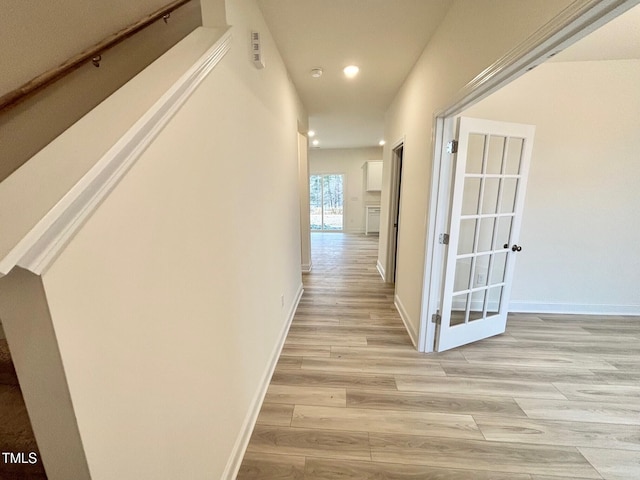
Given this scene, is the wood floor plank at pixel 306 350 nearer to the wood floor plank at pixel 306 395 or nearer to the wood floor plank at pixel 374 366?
the wood floor plank at pixel 374 366

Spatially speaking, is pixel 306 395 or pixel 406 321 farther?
pixel 406 321

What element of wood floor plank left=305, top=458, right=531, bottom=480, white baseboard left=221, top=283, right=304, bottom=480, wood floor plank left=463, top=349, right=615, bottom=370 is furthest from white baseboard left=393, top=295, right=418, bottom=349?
white baseboard left=221, top=283, right=304, bottom=480

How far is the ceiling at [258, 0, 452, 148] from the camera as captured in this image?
5.77 feet

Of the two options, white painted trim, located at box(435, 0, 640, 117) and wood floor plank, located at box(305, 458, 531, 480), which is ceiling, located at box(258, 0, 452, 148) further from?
wood floor plank, located at box(305, 458, 531, 480)

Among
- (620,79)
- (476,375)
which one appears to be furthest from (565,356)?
(620,79)

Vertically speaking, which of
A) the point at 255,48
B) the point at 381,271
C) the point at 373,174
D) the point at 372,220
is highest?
the point at 255,48

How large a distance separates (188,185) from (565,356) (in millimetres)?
3153

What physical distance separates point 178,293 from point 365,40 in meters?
2.40

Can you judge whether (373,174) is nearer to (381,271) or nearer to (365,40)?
(381,271)

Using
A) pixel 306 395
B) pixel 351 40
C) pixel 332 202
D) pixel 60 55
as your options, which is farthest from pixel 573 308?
pixel 332 202

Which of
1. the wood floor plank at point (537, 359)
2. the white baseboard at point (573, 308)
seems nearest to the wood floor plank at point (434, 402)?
the wood floor plank at point (537, 359)

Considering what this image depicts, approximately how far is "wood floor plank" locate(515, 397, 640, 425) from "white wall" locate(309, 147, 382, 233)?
685 cm

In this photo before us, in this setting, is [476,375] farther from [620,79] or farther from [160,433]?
[620,79]

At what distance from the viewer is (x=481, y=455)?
1.44m
